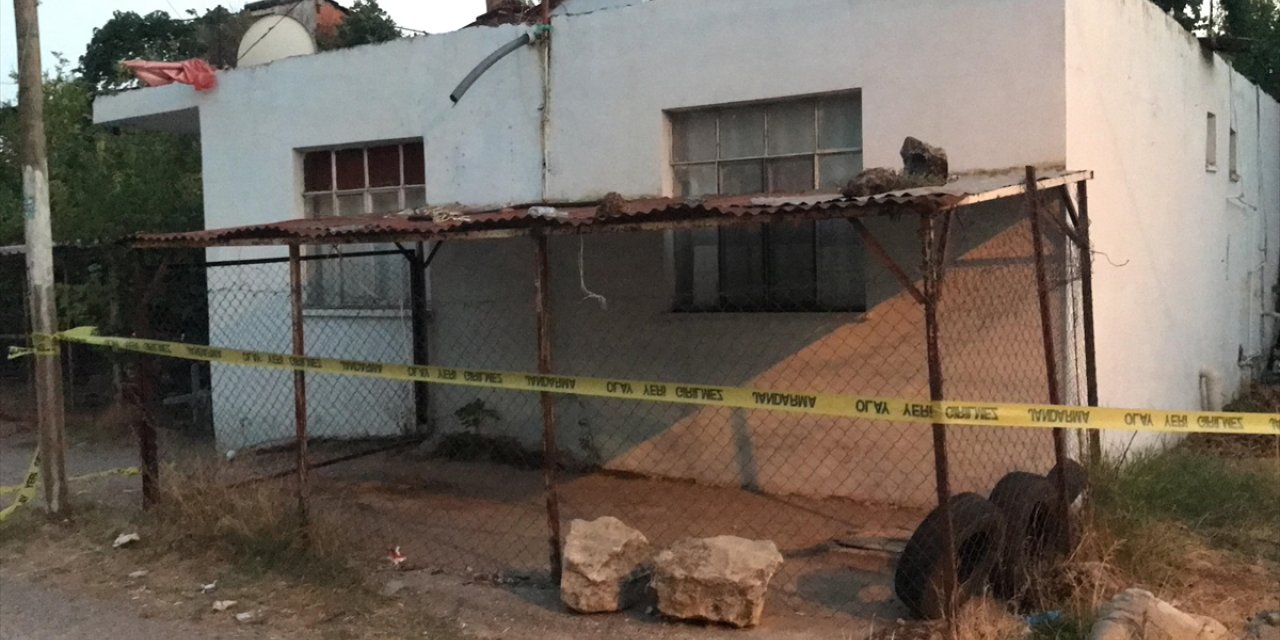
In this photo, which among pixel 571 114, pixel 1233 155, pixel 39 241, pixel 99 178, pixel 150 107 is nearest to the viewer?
pixel 39 241

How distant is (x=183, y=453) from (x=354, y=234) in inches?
225

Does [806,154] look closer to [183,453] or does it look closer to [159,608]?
[159,608]

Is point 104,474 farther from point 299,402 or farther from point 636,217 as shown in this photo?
point 636,217

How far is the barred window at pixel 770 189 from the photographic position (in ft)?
25.0

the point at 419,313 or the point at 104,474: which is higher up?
the point at 419,313

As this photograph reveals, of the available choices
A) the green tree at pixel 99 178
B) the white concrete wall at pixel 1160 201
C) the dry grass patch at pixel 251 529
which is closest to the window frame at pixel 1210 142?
the white concrete wall at pixel 1160 201

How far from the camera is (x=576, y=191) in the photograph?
28.5ft

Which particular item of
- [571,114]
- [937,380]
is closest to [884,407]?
[937,380]

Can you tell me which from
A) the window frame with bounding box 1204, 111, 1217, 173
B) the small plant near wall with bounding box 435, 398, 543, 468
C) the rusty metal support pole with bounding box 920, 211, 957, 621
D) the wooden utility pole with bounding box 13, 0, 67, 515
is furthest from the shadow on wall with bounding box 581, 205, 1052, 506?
the window frame with bounding box 1204, 111, 1217, 173

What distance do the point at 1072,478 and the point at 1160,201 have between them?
4101 millimetres

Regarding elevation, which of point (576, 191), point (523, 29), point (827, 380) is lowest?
→ point (827, 380)

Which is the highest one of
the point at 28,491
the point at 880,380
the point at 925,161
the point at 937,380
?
the point at 925,161

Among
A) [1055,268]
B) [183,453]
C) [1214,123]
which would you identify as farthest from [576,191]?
[1214,123]

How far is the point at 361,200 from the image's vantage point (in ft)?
33.1
